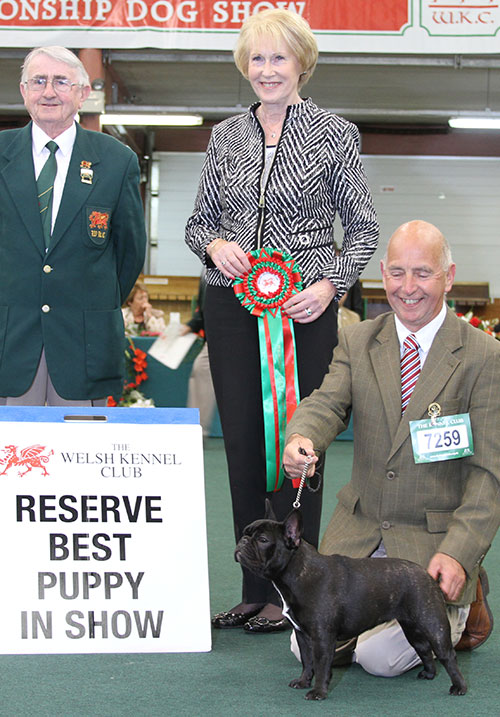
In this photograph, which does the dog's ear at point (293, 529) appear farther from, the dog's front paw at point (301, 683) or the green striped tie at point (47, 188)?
the green striped tie at point (47, 188)

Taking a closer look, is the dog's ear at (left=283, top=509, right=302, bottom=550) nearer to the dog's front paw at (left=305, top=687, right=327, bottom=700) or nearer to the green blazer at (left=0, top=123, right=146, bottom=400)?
the dog's front paw at (left=305, top=687, right=327, bottom=700)

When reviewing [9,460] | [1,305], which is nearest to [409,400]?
[9,460]

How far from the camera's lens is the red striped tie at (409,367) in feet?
6.42

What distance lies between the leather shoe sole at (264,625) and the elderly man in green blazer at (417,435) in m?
0.28

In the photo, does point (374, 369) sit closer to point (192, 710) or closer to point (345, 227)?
point (345, 227)

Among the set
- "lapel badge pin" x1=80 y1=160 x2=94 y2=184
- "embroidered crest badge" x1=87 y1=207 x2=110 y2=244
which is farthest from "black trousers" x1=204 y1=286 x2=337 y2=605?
"lapel badge pin" x1=80 y1=160 x2=94 y2=184

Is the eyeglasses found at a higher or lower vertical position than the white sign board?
higher

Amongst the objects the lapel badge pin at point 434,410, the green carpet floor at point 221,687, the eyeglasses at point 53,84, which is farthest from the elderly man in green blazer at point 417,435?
the eyeglasses at point 53,84

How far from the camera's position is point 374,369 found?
6.51 ft

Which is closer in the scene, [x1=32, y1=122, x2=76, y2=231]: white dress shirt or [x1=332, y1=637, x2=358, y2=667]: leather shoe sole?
[x1=332, y1=637, x2=358, y2=667]: leather shoe sole

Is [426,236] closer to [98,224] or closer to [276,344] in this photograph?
[276,344]

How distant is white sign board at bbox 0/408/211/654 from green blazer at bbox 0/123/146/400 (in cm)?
28

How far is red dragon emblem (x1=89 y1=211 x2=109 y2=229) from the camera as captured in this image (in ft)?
7.72

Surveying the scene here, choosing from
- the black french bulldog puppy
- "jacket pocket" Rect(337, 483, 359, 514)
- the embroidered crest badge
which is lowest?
the black french bulldog puppy
